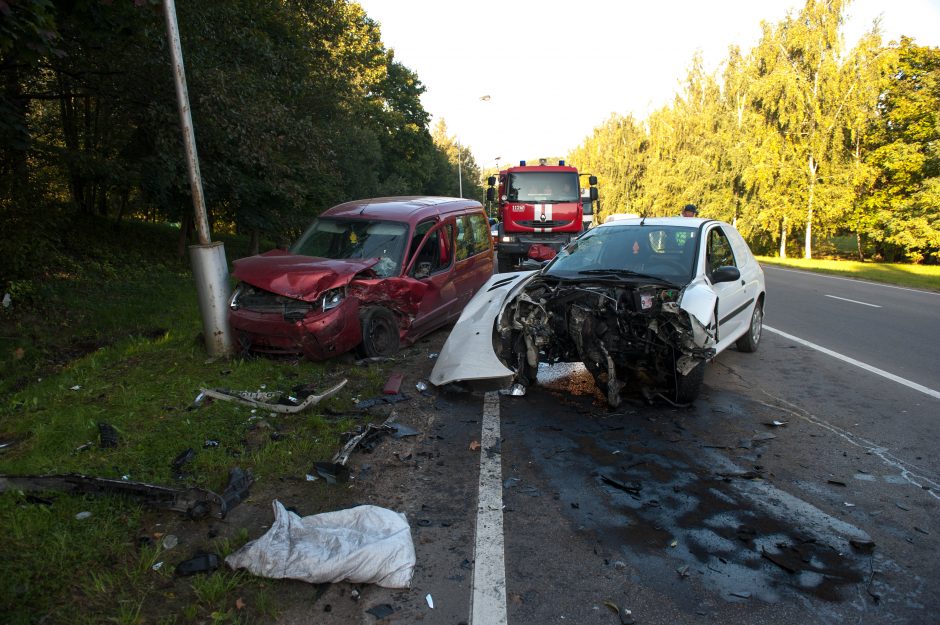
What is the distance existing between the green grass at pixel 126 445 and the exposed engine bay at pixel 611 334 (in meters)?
1.66

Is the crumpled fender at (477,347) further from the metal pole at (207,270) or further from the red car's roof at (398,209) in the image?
Answer: the metal pole at (207,270)

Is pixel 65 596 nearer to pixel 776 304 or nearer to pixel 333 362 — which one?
pixel 333 362

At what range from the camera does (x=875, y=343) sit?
855cm

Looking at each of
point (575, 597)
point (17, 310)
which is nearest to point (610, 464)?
point (575, 597)

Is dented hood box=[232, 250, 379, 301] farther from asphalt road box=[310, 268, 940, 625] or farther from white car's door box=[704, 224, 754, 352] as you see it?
white car's door box=[704, 224, 754, 352]

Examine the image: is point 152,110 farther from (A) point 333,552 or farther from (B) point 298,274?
(A) point 333,552

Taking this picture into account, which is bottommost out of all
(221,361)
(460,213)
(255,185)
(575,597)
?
(575,597)

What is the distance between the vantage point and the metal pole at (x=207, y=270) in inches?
258

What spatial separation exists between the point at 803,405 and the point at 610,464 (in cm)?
262

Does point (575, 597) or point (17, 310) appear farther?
point (17, 310)

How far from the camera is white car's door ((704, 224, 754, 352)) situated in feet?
20.7

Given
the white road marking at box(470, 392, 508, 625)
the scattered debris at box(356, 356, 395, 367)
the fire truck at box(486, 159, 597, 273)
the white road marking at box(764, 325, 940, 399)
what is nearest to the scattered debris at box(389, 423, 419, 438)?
the white road marking at box(470, 392, 508, 625)

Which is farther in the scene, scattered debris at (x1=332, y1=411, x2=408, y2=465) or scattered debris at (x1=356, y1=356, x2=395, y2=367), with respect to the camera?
scattered debris at (x1=356, y1=356, x2=395, y2=367)

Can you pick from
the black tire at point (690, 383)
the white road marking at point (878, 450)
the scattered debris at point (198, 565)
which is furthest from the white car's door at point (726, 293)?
the scattered debris at point (198, 565)
